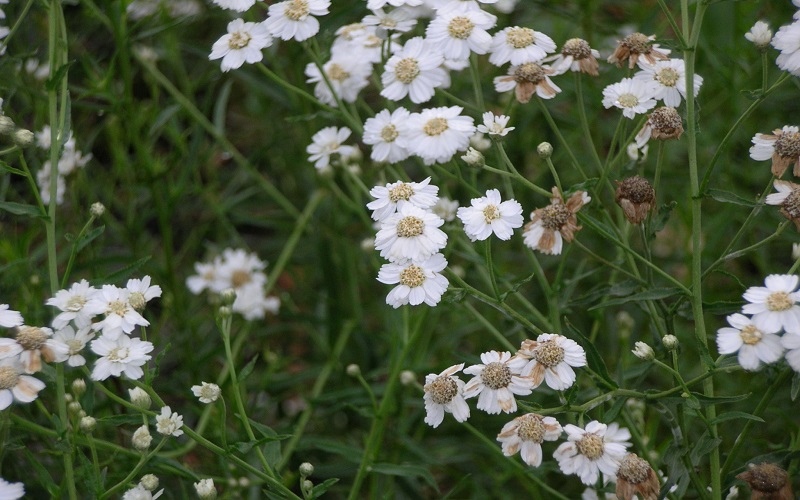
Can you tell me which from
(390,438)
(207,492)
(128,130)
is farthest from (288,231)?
(207,492)

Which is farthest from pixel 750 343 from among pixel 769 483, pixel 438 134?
pixel 438 134

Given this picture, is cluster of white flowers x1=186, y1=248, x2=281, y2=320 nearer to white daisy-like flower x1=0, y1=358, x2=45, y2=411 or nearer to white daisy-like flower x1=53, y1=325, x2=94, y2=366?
white daisy-like flower x1=53, y1=325, x2=94, y2=366

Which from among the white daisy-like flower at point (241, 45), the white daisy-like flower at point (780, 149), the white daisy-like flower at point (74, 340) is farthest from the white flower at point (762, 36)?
the white daisy-like flower at point (74, 340)

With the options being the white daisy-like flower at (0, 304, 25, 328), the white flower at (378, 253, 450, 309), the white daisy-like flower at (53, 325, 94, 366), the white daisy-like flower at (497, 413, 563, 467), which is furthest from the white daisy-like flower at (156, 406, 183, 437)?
the white daisy-like flower at (497, 413, 563, 467)

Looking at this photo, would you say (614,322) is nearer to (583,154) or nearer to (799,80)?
(583,154)

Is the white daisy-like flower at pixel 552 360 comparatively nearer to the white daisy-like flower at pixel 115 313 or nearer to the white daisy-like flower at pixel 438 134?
the white daisy-like flower at pixel 438 134

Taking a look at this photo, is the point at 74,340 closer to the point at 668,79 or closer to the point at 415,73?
the point at 415,73
